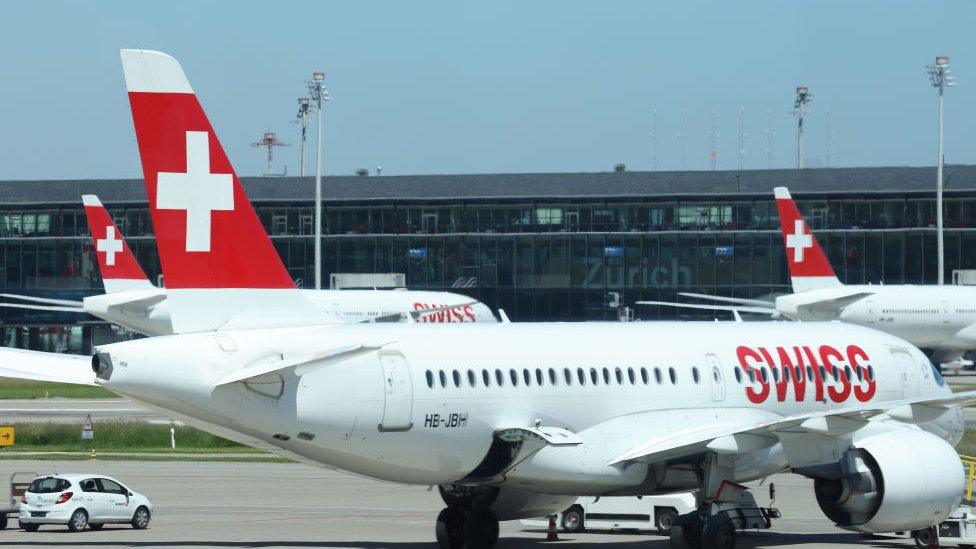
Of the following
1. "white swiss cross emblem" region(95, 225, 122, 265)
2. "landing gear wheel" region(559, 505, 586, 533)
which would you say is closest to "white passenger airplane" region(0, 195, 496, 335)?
"white swiss cross emblem" region(95, 225, 122, 265)

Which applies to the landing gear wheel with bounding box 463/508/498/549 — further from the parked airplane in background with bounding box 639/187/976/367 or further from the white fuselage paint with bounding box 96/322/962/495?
the parked airplane in background with bounding box 639/187/976/367

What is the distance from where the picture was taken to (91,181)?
114750 mm

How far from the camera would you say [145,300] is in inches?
2692

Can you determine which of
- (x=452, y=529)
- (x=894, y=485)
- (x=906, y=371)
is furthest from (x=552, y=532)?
(x=894, y=485)

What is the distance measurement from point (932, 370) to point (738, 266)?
73.7 m

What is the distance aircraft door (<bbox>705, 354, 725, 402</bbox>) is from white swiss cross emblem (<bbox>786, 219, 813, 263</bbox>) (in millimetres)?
51059

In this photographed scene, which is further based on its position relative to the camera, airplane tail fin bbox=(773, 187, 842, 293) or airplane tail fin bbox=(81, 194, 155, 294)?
airplane tail fin bbox=(773, 187, 842, 293)

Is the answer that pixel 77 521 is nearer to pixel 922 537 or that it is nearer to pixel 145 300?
pixel 922 537

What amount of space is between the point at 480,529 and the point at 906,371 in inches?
351

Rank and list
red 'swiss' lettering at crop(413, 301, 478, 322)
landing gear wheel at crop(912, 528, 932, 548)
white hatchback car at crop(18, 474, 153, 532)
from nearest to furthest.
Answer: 1. landing gear wheel at crop(912, 528, 932, 548)
2. white hatchback car at crop(18, 474, 153, 532)
3. red 'swiss' lettering at crop(413, 301, 478, 322)

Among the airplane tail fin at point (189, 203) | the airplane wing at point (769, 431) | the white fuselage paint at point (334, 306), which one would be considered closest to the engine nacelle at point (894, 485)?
the airplane wing at point (769, 431)


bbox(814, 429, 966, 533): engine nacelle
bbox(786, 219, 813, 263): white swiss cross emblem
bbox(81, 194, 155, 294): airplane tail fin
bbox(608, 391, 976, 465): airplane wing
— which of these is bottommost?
bbox(814, 429, 966, 533): engine nacelle

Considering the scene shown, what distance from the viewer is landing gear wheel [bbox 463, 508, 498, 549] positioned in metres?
26.6

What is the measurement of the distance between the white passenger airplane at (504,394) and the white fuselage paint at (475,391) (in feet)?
0.11
